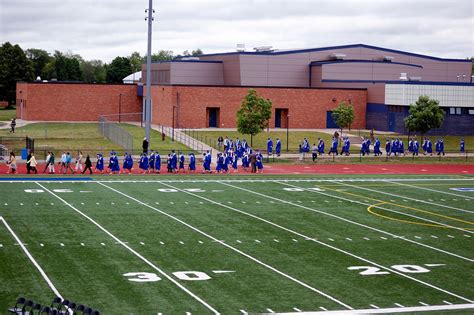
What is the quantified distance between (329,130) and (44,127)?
24.5m

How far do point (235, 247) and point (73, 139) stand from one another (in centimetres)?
4044

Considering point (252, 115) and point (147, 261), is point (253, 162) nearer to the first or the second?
point (252, 115)

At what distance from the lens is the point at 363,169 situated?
48.9 meters

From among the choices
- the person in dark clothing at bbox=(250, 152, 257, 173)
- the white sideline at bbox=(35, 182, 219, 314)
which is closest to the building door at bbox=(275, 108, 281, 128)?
the person in dark clothing at bbox=(250, 152, 257, 173)

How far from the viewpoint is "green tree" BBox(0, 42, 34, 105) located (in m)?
113

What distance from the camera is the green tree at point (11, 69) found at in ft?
370

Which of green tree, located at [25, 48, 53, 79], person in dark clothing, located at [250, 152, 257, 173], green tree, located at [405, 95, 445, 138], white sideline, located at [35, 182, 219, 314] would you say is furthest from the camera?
green tree, located at [25, 48, 53, 79]

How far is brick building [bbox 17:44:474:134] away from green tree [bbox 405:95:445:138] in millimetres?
6870

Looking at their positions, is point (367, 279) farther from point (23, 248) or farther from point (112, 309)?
point (23, 248)

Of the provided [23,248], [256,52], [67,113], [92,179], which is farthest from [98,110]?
[23,248]

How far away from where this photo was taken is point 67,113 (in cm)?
8000

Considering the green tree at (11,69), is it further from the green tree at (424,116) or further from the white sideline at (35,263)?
the white sideline at (35,263)

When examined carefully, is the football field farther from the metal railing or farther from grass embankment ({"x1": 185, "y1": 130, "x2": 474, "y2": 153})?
grass embankment ({"x1": 185, "y1": 130, "x2": 474, "y2": 153})

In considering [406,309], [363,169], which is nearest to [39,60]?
[363,169]
